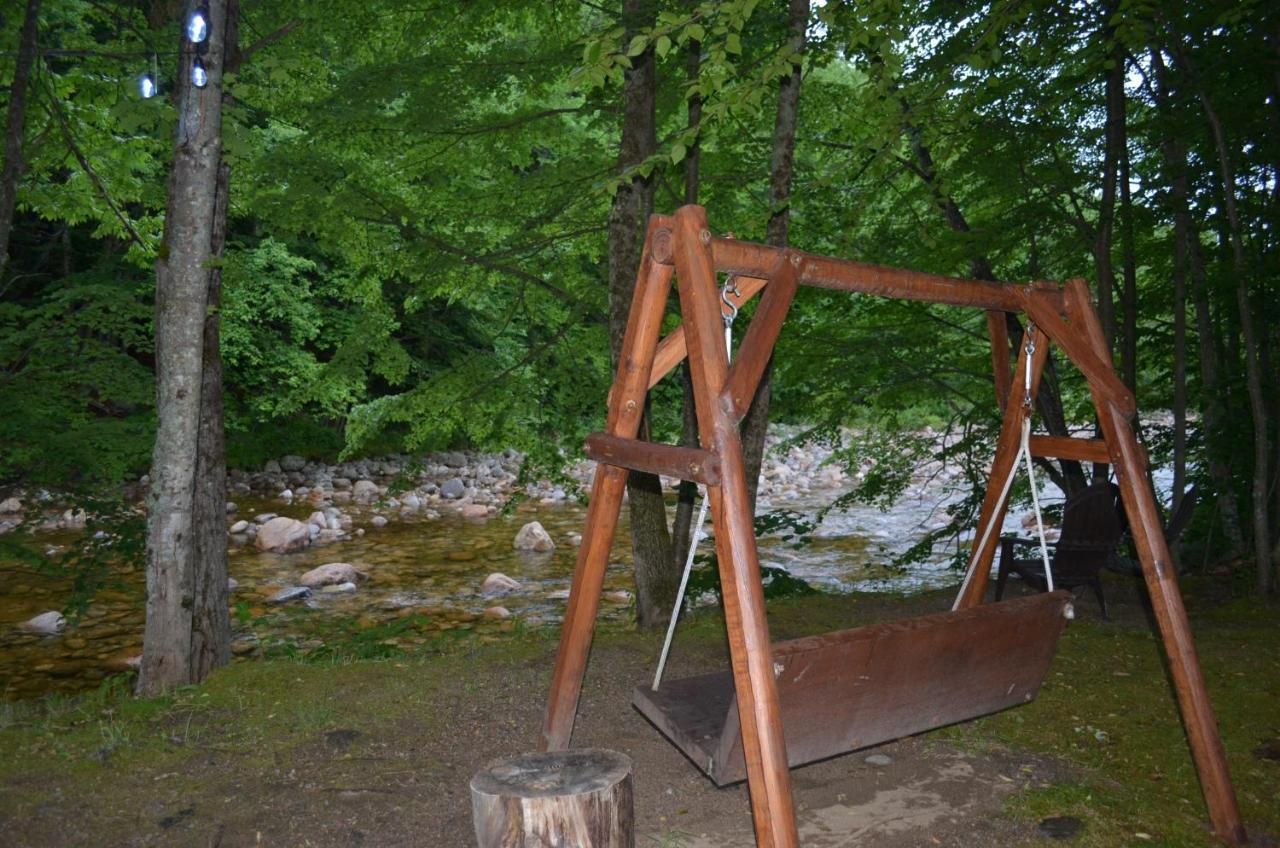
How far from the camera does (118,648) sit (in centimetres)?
782

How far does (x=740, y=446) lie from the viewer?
2648 mm

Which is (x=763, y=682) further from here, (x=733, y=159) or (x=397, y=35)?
(x=397, y=35)

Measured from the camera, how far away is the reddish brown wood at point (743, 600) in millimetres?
2525

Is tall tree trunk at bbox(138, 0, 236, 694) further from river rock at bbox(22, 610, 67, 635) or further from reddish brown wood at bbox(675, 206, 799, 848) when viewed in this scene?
river rock at bbox(22, 610, 67, 635)

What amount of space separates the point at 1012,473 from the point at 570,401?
4.02 meters

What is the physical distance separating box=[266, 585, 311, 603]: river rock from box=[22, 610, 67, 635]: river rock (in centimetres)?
181

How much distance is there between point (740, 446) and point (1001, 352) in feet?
7.29

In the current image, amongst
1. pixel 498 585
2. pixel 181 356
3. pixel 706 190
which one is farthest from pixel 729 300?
pixel 498 585

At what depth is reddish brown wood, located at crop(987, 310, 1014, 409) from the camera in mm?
4262

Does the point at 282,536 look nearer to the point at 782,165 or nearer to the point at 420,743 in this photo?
the point at 420,743

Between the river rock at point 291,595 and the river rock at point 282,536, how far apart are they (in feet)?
6.68

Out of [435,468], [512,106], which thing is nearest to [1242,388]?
[512,106]

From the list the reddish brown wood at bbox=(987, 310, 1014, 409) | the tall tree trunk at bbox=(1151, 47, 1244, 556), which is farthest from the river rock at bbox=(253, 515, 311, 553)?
the tall tree trunk at bbox=(1151, 47, 1244, 556)

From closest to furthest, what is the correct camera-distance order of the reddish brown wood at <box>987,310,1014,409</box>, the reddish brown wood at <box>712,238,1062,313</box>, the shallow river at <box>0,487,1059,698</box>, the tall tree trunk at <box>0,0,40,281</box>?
the reddish brown wood at <box>712,238,1062,313</box> → the reddish brown wood at <box>987,310,1014,409</box> → the tall tree trunk at <box>0,0,40,281</box> → the shallow river at <box>0,487,1059,698</box>
